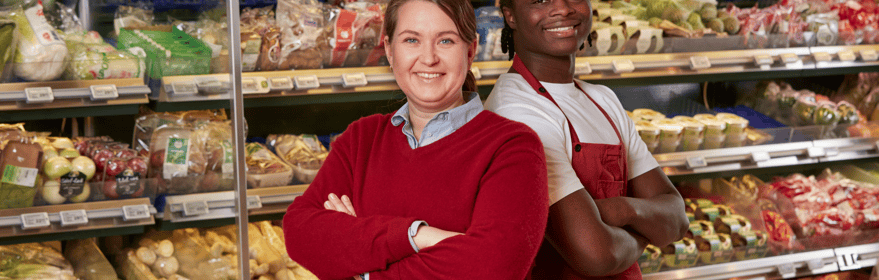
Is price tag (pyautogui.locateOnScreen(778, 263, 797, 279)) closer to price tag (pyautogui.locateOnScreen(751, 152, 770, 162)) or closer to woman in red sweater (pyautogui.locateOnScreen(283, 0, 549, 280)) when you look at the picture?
price tag (pyautogui.locateOnScreen(751, 152, 770, 162))

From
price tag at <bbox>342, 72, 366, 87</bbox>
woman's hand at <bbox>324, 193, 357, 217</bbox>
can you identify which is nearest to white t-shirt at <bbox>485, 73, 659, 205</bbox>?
woman's hand at <bbox>324, 193, 357, 217</bbox>

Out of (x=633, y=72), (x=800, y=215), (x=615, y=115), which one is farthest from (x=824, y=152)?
(x=615, y=115)

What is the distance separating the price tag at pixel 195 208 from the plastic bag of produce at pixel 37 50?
55 cm

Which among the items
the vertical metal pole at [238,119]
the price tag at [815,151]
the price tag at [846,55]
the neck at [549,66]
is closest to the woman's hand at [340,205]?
the neck at [549,66]

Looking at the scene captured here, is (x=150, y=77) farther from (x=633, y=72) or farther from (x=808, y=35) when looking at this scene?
(x=808, y=35)

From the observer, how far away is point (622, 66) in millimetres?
2652

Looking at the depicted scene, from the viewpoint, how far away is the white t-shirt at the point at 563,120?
4.56 feet

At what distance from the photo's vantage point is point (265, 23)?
92.3 inches

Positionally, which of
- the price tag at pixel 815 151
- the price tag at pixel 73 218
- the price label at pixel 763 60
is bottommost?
the price tag at pixel 815 151

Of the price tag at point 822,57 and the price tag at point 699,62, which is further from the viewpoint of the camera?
the price tag at point 822,57

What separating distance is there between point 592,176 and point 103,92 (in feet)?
4.81

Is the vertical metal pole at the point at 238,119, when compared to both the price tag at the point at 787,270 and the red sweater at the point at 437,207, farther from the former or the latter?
the price tag at the point at 787,270

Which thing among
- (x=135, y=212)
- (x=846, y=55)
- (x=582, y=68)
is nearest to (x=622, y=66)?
(x=582, y=68)

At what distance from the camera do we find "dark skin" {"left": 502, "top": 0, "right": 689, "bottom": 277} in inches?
53.1
